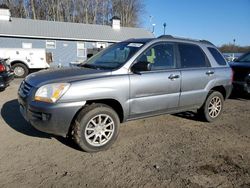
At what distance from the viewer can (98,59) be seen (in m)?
5.56

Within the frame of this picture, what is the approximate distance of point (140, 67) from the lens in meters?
4.70

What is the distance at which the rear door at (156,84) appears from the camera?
4824 mm

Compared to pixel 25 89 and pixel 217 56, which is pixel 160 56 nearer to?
pixel 217 56

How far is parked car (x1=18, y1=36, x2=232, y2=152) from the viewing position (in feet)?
13.7

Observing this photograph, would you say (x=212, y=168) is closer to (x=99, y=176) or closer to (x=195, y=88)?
(x=99, y=176)

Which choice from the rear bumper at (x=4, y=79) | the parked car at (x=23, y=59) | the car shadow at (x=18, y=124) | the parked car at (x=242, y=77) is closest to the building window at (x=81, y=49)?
the parked car at (x=23, y=59)

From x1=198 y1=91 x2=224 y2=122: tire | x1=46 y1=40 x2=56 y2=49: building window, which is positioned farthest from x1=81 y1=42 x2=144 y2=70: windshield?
x1=46 y1=40 x2=56 y2=49: building window

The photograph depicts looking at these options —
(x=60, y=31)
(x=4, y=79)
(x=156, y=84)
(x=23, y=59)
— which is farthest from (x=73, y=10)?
(x=156, y=84)

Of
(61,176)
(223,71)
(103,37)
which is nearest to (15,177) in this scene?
(61,176)

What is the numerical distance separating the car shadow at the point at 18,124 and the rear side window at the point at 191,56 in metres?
2.71

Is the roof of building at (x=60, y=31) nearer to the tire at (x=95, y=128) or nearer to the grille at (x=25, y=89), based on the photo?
the grille at (x=25, y=89)

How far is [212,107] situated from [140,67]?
2574mm

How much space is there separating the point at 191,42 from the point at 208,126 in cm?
188

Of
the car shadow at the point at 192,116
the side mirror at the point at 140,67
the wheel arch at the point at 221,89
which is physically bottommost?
the car shadow at the point at 192,116
